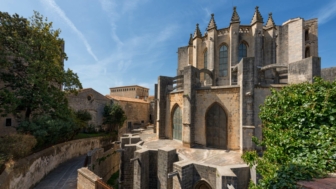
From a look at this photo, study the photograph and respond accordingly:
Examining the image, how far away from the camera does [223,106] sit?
484 inches

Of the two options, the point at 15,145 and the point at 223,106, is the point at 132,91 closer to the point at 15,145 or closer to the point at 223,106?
the point at 15,145

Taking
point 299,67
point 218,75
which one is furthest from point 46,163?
point 299,67

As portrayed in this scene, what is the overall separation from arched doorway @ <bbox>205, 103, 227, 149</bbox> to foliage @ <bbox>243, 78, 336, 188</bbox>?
613 cm

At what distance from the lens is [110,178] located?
54.2 ft

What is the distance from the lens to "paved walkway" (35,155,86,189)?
1110 cm

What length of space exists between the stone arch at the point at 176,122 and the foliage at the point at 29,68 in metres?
10.5

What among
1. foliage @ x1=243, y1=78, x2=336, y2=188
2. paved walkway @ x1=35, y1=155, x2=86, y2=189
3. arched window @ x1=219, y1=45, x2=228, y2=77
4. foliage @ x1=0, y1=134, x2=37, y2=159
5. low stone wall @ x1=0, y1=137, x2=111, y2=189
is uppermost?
arched window @ x1=219, y1=45, x2=228, y2=77

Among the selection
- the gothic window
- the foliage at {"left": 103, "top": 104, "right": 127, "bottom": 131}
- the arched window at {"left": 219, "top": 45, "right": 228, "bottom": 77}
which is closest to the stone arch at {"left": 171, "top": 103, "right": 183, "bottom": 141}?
the arched window at {"left": 219, "top": 45, "right": 228, "bottom": 77}

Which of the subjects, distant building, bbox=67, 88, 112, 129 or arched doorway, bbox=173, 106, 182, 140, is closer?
arched doorway, bbox=173, 106, 182, 140

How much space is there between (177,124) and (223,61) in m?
10.1

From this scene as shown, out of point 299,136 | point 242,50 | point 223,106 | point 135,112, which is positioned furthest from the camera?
Result: point 135,112

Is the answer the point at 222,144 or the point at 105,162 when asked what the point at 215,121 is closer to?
the point at 222,144

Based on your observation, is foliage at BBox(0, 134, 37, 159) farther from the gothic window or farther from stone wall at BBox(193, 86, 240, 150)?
stone wall at BBox(193, 86, 240, 150)

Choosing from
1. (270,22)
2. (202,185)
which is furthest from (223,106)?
(270,22)
